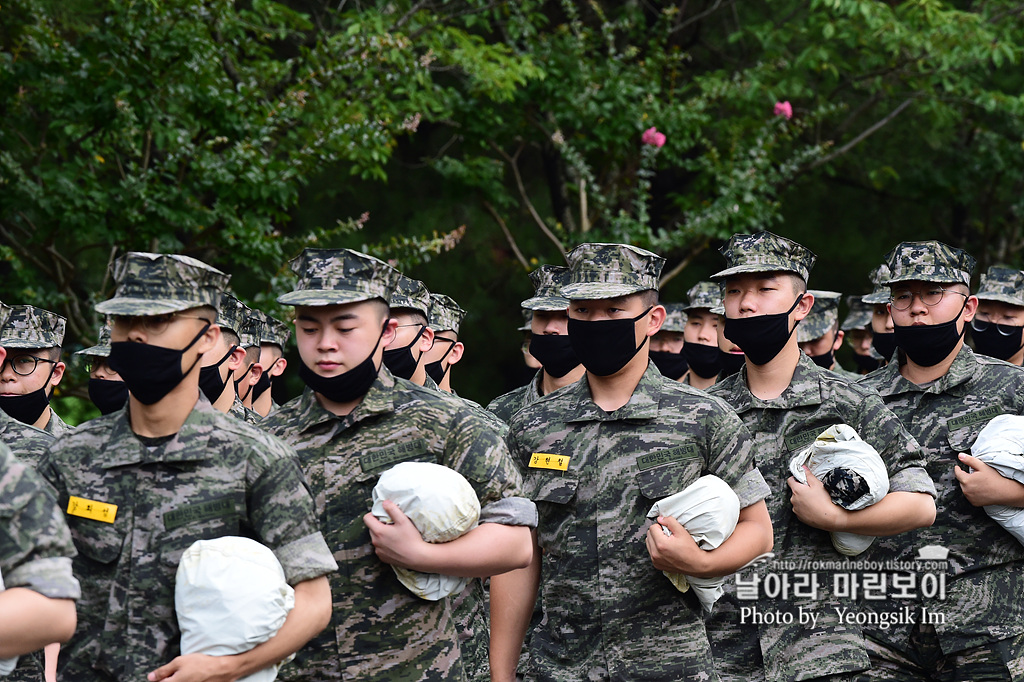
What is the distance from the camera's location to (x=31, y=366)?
7086 millimetres

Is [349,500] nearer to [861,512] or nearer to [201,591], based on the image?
[201,591]

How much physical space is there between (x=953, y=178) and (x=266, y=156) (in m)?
9.95

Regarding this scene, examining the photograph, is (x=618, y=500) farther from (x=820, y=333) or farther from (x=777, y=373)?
(x=820, y=333)

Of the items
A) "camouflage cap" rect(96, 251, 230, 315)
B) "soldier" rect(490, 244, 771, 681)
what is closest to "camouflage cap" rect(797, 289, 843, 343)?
"soldier" rect(490, 244, 771, 681)

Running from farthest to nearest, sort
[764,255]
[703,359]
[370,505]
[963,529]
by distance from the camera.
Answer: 1. [703,359]
2. [963,529]
3. [764,255]
4. [370,505]

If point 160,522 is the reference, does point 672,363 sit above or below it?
above

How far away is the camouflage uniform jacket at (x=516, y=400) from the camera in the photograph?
25.1 ft

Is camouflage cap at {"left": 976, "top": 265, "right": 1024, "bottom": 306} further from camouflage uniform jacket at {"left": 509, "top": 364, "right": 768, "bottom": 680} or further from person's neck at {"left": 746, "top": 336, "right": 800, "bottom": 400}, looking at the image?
camouflage uniform jacket at {"left": 509, "top": 364, "right": 768, "bottom": 680}

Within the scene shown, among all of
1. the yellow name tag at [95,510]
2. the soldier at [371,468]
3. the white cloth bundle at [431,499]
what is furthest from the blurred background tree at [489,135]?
the white cloth bundle at [431,499]

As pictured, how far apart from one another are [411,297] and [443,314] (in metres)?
1.19

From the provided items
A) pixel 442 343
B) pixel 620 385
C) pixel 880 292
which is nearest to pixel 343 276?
pixel 620 385

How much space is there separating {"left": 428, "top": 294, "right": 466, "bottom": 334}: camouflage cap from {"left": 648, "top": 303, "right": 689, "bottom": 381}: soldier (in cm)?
149

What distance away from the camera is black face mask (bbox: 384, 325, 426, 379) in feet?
22.2

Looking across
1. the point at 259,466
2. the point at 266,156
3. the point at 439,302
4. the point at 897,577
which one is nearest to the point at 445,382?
the point at 439,302
